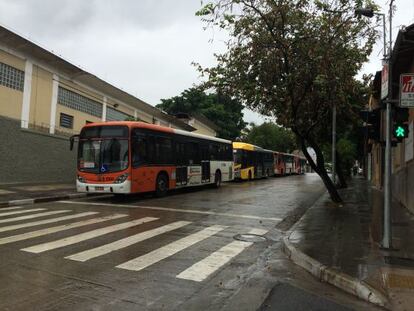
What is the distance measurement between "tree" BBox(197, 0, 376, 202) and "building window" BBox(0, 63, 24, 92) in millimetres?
12195

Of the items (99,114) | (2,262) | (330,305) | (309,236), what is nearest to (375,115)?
(309,236)

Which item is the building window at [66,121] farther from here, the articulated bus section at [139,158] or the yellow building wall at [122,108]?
the articulated bus section at [139,158]

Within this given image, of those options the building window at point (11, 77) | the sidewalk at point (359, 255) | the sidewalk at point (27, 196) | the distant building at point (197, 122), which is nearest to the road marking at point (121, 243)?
the sidewalk at point (359, 255)

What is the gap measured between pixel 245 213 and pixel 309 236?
478cm

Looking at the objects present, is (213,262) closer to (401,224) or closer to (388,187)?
(388,187)

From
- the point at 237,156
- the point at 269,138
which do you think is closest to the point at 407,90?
the point at 237,156

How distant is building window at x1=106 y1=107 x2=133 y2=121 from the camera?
33.4 meters

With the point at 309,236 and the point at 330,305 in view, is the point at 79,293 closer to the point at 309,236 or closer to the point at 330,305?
the point at 330,305

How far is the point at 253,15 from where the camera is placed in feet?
51.6

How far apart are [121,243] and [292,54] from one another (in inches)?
388

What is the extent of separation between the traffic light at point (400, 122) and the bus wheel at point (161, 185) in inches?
462

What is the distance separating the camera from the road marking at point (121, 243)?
26.0 feet

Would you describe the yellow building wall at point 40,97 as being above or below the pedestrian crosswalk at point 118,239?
above

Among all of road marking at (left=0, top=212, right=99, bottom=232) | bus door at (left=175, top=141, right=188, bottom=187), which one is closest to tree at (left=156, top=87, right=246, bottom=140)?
bus door at (left=175, top=141, right=188, bottom=187)
